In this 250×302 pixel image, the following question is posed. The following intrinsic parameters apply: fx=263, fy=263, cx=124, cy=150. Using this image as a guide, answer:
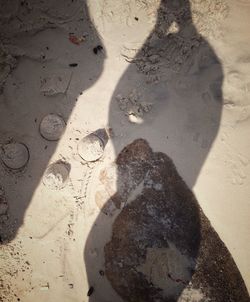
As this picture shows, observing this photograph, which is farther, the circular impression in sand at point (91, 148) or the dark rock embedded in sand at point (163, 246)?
the circular impression in sand at point (91, 148)

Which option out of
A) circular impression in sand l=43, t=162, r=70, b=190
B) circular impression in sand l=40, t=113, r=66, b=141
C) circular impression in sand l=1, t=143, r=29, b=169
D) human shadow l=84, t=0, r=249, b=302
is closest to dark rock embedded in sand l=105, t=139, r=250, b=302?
human shadow l=84, t=0, r=249, b=302

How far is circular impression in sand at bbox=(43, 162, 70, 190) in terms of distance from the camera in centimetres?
366

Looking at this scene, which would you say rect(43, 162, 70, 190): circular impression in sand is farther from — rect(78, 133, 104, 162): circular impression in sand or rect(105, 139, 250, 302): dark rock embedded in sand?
rect(105, 139, 250, 302): dark rock embedded in sand

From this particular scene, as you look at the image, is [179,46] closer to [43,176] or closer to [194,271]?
[43,176]

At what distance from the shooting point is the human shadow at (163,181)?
358 centimetres

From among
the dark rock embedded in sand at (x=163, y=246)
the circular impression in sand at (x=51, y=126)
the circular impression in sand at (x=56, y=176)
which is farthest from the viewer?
the circular impression in sand at (x=51, y=126)

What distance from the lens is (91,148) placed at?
3725 mm

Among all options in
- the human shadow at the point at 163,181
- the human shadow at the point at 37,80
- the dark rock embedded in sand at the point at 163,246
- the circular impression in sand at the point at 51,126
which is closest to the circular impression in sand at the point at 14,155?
the human shadow at the point at 37,80

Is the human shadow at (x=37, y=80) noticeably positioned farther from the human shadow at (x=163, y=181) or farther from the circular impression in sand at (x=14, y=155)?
the human shadow at (x=163, y=181)

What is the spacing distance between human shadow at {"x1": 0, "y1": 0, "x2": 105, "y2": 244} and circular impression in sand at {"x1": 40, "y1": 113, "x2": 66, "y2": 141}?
0.01 meters

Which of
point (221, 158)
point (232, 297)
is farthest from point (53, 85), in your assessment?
point (232, 297)

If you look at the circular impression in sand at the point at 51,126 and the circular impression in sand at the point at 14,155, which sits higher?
the circular impression in sand at the point at 51,126

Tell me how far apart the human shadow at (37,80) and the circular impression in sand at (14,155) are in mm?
15

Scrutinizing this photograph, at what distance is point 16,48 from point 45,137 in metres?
1.41
